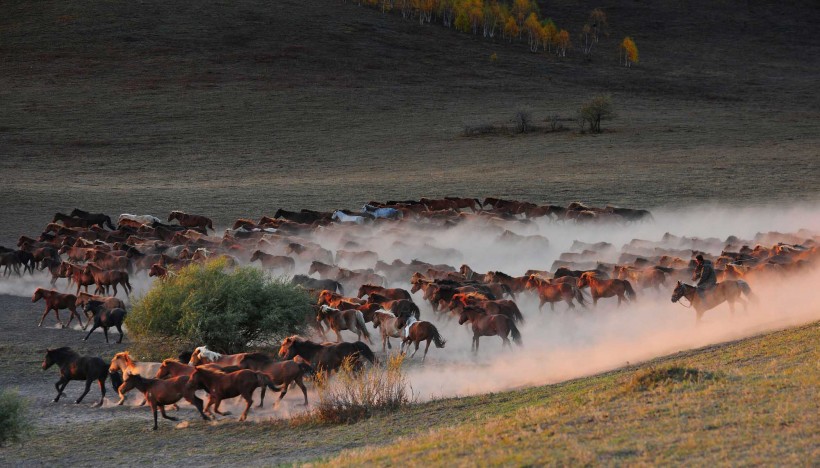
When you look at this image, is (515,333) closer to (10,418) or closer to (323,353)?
(323,353)

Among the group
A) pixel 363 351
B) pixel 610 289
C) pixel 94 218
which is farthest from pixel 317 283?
pixel 94 218

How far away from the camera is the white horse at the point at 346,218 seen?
31.0 m

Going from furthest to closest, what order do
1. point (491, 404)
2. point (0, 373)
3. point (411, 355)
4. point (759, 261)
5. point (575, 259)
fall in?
point (575, 259)
point (759, 261)
point (411, 355)
point (0, 373)
point (491, 404)

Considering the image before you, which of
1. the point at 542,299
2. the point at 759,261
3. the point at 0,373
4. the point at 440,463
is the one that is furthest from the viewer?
the point at 759,261

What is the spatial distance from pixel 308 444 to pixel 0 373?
23.5 ft

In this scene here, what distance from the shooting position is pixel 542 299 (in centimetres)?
2047

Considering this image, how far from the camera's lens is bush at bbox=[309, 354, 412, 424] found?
12.5 metres

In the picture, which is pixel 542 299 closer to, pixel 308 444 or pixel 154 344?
pixel 154 344

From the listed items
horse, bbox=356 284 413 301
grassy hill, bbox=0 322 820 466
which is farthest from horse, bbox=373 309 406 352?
grassy hill, bbox=0 322 820 466

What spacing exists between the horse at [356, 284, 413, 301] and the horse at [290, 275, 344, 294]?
1004mm

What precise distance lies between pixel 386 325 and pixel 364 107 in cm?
5213

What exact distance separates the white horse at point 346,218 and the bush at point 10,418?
19.7 m

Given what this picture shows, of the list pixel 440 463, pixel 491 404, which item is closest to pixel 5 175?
pixel 491 404

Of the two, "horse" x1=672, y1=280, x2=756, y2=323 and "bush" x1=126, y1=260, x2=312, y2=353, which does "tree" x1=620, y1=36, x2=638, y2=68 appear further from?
"bush" x1=126, y1=260, x2=312, y2=353
